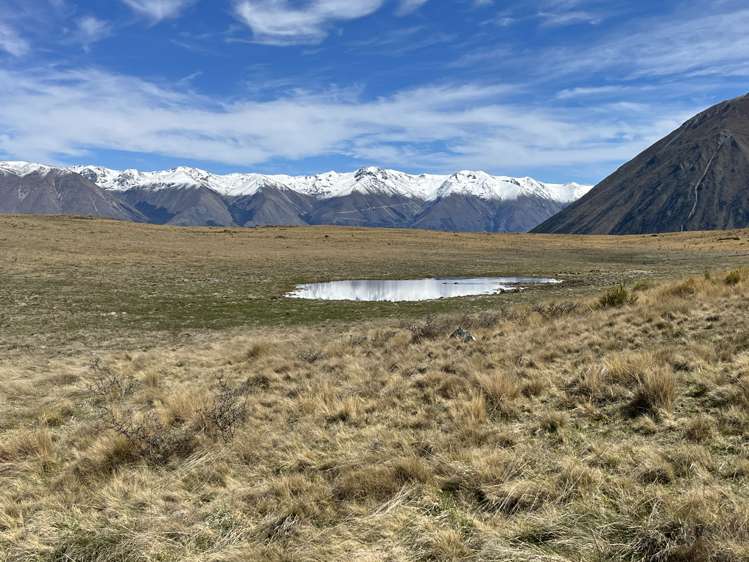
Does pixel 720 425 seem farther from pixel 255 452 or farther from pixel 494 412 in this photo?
pixel 255 452

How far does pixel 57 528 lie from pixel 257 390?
5.93m

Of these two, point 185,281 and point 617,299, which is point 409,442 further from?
point 185,281

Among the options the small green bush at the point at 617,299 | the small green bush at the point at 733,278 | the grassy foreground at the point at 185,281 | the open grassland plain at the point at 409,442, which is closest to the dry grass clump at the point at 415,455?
the open grassland plain at the point at 409,442

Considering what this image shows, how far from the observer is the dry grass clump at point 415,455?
5.34m

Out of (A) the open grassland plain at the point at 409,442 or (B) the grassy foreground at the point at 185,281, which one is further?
(B) the grassy foreground at the point at 185,281

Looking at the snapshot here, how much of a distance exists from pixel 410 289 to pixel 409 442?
3327 centimetres

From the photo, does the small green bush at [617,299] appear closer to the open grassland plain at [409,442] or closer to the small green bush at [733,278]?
the open grassland plain at [409,442]

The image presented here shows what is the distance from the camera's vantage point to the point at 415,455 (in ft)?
23.6

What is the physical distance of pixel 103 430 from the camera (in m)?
9.52

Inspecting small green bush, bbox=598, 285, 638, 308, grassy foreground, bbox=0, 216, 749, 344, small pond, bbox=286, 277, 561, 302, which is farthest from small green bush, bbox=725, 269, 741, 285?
small pond, bbox=286, 277, 561, 302

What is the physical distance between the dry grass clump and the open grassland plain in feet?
0.11

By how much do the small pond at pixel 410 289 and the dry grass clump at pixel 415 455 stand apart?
21.8 metres

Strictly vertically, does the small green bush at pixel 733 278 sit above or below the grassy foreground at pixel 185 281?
above

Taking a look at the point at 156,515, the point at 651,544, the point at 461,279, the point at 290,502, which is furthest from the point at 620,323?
the point at 461,279
